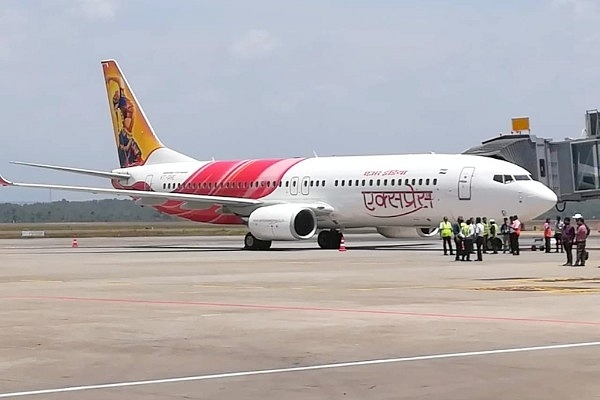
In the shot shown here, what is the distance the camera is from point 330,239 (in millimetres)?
48781

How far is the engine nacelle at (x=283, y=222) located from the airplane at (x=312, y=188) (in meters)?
0.04

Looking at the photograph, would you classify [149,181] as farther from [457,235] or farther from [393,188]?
[457,235]

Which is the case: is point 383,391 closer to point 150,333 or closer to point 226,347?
point 226,347

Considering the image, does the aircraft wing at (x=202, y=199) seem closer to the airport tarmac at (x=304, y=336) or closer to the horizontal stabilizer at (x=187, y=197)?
the horizontal stabilizer at (x=187, y=197)

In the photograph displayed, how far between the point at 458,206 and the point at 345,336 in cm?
2826

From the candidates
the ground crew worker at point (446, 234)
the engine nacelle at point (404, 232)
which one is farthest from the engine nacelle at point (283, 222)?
the ground crew worker at point (446, 234)

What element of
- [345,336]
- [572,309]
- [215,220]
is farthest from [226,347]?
[215,220]

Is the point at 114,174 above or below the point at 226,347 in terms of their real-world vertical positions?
above

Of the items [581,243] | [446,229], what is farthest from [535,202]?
[581,243]

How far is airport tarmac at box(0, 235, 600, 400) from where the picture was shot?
442 inches

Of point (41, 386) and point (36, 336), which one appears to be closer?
point (41, 386)

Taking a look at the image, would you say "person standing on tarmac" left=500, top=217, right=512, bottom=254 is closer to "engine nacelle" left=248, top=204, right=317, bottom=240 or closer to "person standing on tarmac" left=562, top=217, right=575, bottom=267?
"person standing on tarmac" left=562, top=217, right=575, bottom=267

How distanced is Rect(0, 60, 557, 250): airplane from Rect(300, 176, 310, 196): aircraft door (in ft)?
0.17

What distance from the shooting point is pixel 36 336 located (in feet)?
51.2
